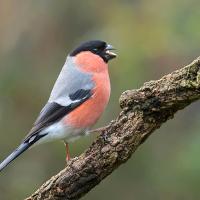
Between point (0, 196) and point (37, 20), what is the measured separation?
7.36 ft

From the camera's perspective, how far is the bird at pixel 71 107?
6.27 metres

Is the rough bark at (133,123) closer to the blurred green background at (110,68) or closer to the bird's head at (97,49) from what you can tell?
the bird's head at (97,49)

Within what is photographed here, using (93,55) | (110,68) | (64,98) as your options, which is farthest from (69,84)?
(110,68)

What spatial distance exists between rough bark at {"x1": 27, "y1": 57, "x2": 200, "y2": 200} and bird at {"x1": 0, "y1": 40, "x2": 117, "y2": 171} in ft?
3.09

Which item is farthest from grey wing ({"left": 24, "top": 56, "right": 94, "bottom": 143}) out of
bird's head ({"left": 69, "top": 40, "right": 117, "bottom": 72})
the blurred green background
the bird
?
the blurred green background

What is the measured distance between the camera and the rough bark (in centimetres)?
486

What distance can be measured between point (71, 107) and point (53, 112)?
0.66 ft

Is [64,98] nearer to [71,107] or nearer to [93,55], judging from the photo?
[71,107]

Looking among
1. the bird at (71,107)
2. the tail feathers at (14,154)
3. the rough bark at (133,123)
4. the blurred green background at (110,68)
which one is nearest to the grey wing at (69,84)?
the bird at (71,107)

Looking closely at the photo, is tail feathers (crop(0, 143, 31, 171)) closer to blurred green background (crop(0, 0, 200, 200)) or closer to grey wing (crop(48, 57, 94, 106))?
grey wing (crop(48, 57, 94, 106))

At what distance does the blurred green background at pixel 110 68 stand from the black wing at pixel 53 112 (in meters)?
1.50

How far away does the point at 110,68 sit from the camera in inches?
334

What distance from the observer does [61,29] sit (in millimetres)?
9117

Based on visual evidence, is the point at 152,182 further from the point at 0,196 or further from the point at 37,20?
the point at 37,20
